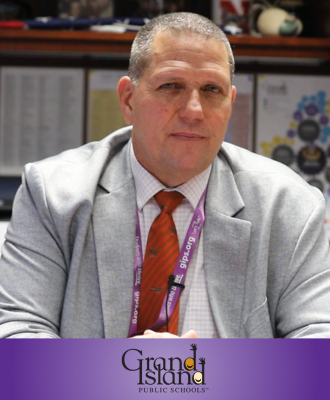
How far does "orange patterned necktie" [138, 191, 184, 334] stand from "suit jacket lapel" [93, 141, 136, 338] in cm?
3

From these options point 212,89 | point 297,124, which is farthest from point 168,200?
point 297,124

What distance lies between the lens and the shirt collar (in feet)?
4.34

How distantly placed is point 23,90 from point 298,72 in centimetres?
114

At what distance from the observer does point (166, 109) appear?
125 cm

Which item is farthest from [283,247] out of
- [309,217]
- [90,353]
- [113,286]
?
[90,353]

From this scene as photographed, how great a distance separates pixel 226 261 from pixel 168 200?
0.63 feet

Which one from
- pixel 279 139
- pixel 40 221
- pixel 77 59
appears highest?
pixel 77 59

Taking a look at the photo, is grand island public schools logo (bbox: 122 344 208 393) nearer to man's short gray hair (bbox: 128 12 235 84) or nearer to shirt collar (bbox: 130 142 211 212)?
shirt collar (bbox: 130 142 211 212)

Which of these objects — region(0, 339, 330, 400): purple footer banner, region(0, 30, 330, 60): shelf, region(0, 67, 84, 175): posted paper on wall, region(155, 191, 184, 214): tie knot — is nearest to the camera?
region(0, 339, 330, 400): purple footer banner

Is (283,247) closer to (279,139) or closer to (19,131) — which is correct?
(279,139)

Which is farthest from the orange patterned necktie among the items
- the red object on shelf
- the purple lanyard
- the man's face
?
the red object on shelf

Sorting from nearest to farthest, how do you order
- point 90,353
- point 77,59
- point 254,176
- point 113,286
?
point 90,353 < point 113,286 < point 254,176 < point 77,59

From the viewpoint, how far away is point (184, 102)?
4.08 feet

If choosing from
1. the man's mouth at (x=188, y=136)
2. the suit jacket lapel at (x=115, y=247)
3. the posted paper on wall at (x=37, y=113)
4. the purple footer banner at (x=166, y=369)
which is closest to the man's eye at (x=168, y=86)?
the man's mouth at (x=188, y=136)
